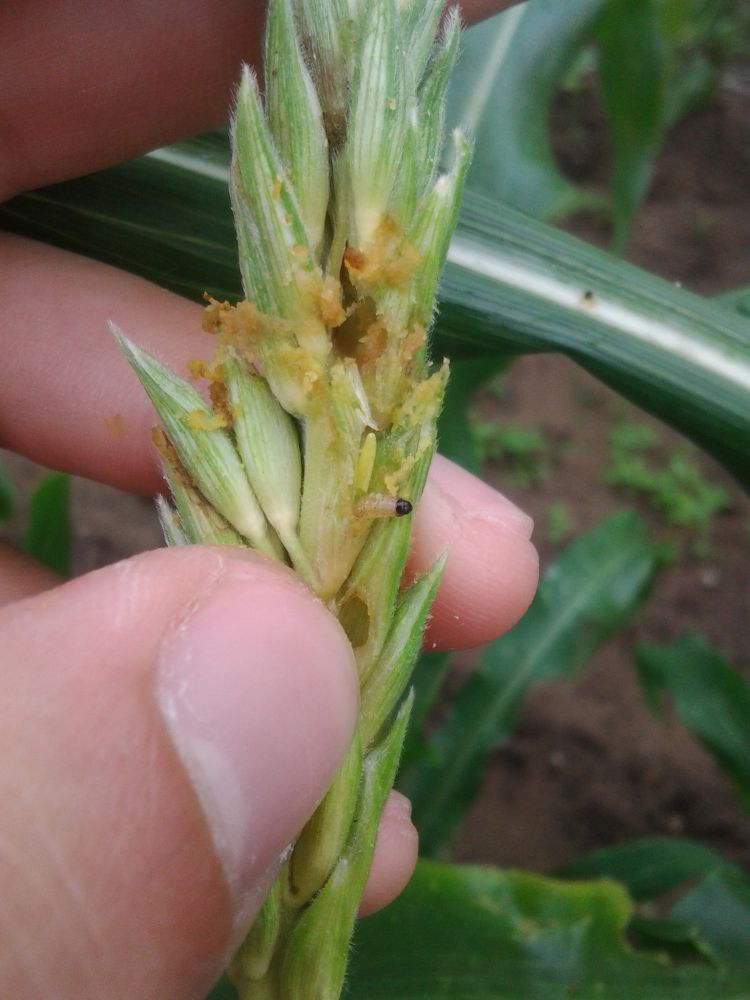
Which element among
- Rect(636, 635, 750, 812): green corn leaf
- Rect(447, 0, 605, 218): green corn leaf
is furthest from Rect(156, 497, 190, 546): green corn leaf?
Rect(636, 635, 750, 812): green corn leaf

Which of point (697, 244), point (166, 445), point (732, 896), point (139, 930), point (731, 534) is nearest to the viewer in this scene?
point (139, 930)

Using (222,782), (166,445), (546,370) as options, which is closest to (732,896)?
(222,782)

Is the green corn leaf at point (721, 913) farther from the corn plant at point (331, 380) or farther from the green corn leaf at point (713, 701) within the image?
the corn plant at point (331, 380)

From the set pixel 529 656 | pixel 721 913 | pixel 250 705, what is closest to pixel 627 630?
pixel 529 656

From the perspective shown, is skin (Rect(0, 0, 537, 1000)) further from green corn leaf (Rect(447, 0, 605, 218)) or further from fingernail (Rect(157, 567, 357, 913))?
green corn leaf (Rect(447, 0, 605, 218))

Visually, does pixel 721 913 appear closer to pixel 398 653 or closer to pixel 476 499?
pixel 476 499

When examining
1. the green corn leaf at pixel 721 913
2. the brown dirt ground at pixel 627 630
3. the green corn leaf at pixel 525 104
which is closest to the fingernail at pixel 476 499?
the green corn leaf at pixel 525 104

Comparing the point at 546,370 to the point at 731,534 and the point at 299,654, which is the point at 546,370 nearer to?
the point at 731,534
